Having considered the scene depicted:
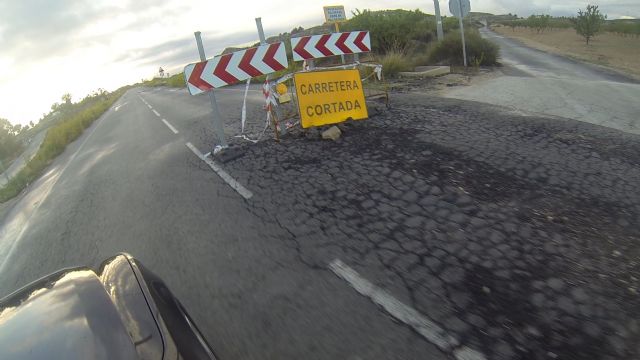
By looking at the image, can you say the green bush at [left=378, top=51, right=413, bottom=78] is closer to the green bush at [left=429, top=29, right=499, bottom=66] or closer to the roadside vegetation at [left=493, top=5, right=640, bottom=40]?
the green bush at [left=429, top=29, right=499, bottom=66]

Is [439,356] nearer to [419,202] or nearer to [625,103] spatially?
[419,202]

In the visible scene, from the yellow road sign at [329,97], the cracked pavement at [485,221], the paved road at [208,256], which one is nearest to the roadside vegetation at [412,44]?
the yellow road sign at [329,97]

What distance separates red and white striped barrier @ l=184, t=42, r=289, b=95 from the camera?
20.5 feet

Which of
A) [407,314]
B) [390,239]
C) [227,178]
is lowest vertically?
[407,314]

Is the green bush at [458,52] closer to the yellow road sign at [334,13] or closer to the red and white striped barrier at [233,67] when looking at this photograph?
the yellow road sign at [334,13]

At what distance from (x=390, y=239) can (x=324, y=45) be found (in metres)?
5.43

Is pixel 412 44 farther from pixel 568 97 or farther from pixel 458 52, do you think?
pixel 568 97

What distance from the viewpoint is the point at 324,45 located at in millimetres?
7531

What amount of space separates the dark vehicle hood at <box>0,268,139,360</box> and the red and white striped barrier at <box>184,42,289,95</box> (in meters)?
5.02

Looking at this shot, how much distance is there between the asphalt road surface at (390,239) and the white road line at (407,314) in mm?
11

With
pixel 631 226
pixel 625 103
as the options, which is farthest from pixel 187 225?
pixel 625 103

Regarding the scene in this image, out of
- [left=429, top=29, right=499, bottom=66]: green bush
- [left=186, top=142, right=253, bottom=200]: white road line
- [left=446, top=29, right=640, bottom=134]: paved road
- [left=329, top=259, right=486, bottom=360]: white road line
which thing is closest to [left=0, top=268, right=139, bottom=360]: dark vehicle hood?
[left=329, top=259, right=486, bottom=360]: white road line

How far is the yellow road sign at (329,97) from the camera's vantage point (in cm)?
651

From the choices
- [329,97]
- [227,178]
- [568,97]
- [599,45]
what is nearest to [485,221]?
[227,178]
